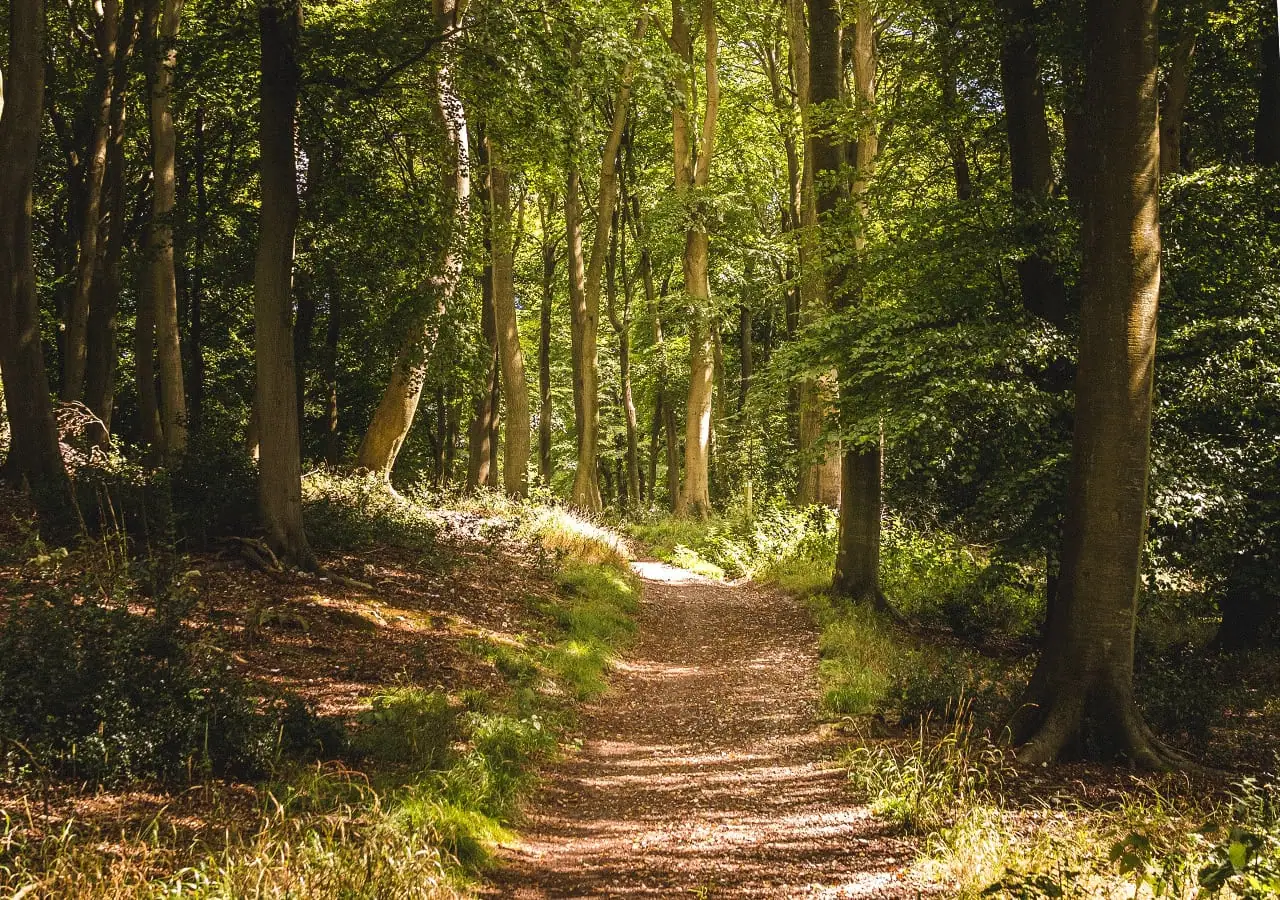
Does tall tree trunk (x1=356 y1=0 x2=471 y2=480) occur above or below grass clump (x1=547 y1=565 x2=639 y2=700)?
above

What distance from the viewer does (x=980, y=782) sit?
6070 millimetres

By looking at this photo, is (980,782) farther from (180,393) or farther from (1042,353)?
(180,393)

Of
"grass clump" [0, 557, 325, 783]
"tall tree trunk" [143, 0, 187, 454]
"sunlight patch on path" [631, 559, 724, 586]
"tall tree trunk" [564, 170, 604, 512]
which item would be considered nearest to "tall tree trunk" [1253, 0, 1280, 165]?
"sunlight patch on path" [631, 559, 724, 586]

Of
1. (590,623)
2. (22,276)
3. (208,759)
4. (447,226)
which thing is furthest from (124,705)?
(447,226)

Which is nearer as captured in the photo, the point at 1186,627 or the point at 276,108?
the point at 276,108

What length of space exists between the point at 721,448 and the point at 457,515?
2305 centimetres

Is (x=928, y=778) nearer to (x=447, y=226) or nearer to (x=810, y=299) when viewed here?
(x=447, y=226)

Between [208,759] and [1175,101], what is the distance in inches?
592

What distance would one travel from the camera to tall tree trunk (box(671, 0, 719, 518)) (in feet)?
71.7

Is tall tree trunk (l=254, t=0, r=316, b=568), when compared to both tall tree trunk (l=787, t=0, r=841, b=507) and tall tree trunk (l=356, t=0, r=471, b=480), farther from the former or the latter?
tall tree trunk (l=787, t=0, r=841, b=507)

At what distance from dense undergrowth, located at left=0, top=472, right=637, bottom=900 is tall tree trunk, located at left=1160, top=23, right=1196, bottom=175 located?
11.7m

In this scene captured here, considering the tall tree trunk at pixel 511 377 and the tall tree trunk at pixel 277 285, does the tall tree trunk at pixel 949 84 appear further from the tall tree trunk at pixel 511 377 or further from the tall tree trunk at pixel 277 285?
the tall tree trunk at pixel 511 377

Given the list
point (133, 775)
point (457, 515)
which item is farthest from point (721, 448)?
point (133, 775)

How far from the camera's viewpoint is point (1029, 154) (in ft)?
34.4
